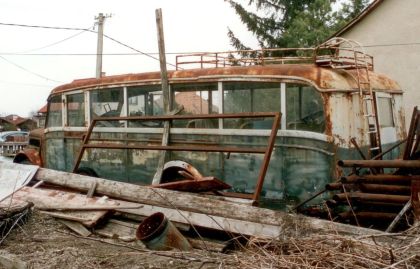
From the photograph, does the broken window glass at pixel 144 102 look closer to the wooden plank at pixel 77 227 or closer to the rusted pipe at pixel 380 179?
the wooden plank at pixel 77 227

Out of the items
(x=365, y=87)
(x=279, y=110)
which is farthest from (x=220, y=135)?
(x=365, y=87)

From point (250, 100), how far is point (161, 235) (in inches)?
118

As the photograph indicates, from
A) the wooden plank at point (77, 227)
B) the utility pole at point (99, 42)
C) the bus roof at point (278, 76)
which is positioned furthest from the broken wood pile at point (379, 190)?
the utility pole at point (99, 42)

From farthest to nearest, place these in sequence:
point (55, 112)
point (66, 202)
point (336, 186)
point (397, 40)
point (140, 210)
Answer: point (397, 40)
point (55, 112)
point (66, 202)
point (140, 210)
point (336, 186)

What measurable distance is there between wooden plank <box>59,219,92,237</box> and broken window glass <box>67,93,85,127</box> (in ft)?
12.8

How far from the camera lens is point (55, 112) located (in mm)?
10992

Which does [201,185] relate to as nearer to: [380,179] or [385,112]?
[380,179]

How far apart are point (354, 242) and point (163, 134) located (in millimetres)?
4832

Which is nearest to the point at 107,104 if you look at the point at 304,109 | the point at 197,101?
the point at 197,101

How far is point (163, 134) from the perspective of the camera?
824cm

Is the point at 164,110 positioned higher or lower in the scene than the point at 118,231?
higher

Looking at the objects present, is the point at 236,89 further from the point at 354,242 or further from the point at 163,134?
the point at 354,242

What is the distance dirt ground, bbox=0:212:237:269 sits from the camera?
4691 millimetres

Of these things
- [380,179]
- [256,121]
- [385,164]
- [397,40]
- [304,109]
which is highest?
[397,40]
